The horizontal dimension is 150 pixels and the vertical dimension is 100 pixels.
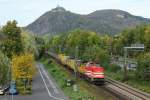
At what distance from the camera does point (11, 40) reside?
75.9m

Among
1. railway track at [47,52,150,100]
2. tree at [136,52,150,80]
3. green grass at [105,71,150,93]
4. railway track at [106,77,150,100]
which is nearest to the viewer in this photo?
railway track at [47,52,150,100]

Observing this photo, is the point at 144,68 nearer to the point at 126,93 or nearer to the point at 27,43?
the point at 126,93

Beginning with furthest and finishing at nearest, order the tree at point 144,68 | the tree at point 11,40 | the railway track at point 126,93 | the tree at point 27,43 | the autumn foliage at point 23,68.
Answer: the tree at point 27,43, the tree at point 11,40, the tree at point 144,68, the autumn foliage at point 23,68, the railway track at point 126,93

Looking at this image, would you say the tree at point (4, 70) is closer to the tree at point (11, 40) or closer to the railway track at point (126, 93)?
the tree at point (11, 40)

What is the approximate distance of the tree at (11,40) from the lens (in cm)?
7500

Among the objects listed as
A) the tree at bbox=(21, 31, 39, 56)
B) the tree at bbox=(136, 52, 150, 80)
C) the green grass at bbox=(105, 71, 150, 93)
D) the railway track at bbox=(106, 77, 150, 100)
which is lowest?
the railway track at bbox=(106, 77, 150, 100)

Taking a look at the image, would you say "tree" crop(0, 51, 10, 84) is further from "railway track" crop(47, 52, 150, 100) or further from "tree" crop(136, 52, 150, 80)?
"tree" crop(136, 52, 150, 80)

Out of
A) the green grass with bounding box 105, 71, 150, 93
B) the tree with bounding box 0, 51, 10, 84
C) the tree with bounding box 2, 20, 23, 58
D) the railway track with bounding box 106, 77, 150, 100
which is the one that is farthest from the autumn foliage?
the tree with bounding box 2, 20, 23, 58

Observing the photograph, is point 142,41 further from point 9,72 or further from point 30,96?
point 30,96

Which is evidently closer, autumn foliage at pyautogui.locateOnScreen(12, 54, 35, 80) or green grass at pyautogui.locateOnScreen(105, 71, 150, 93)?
autumn foliage at pyautogui.locateOnScreen(12, 54, 35, 80)

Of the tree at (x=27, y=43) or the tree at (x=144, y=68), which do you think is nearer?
the tree at (x=144, y=68)

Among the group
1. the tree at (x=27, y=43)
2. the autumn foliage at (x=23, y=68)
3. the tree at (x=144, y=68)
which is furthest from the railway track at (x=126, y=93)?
the tree at (x=27, y=43)

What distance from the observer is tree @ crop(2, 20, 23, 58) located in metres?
75.0

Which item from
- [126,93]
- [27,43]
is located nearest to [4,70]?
[126,93]
